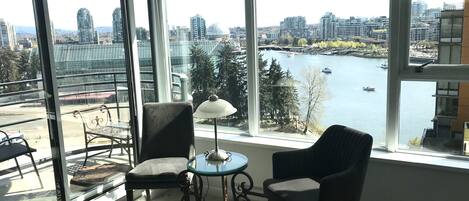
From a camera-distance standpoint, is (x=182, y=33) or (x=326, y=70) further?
(x=182, y=33)

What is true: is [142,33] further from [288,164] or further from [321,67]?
[288,164]

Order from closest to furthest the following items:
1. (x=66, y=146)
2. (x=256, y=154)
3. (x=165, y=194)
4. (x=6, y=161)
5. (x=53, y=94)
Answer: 1. (x=6, y=161)
2. (x=53, y=94)
3. (x=66, y=146)
4. (x=256, y=154)
5. (x=165, y=194)

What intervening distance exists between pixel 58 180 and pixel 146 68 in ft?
4.33

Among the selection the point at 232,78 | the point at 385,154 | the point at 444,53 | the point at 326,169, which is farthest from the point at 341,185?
the point at 232,78

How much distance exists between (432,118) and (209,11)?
2015 mm

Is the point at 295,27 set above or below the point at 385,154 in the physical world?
above

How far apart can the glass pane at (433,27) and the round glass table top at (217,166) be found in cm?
148

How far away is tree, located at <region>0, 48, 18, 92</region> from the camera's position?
2.45 meters

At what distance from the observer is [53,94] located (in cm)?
277

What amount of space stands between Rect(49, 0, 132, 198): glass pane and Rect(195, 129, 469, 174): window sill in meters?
0.77

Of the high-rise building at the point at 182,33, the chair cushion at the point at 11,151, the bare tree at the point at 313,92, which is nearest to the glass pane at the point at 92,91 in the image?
the chair cushion at the point at 11,151

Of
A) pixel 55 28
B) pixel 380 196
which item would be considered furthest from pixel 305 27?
pixel 55 28

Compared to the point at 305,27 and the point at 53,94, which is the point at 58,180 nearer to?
the point at 53,94

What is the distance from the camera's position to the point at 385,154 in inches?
119
